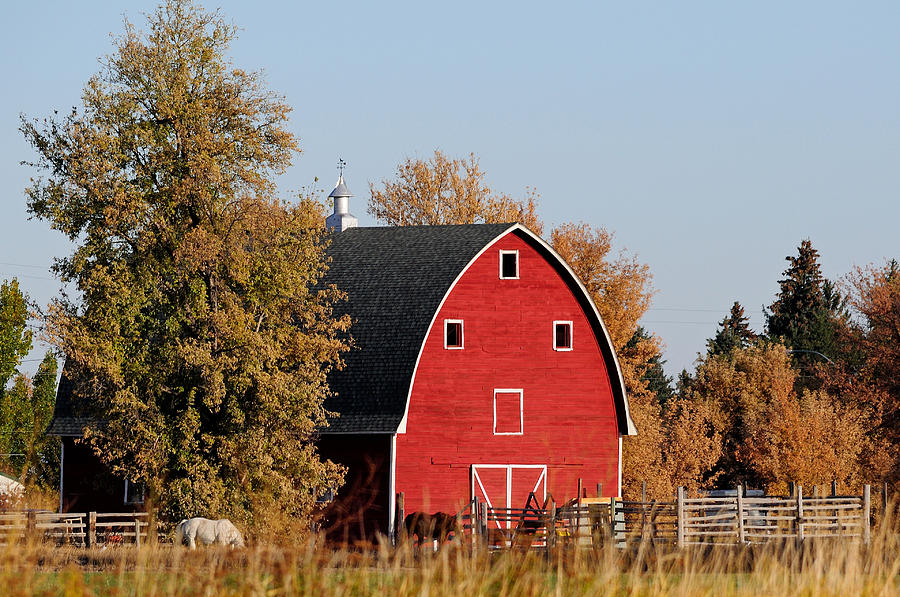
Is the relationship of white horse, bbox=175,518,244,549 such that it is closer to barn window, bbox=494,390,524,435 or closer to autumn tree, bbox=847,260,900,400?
barn window, bbox=494,390,524,435

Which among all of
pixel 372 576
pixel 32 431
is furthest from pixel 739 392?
pixel 32 431

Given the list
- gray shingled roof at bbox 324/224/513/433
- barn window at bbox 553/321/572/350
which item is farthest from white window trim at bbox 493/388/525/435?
gray shingled roof at bbox 324/224/513/433

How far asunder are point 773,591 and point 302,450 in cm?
2176

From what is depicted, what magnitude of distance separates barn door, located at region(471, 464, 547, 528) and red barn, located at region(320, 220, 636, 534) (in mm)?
41

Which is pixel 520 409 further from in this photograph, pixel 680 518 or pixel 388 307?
pixel 680 518

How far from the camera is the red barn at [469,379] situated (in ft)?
122

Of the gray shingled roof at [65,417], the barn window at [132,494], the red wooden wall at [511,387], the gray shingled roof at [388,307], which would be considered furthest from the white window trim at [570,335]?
the gray shingled roof at [65,417]

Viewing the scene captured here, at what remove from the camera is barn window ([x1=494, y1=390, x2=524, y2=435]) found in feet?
128

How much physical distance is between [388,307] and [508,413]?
4.73 m

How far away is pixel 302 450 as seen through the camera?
1254 inches

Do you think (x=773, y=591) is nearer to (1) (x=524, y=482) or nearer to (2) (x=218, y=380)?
(2) (x=218, y=380)

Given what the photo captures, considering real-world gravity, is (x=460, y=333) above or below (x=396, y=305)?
below

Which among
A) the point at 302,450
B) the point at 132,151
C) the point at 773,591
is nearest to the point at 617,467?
the point at 302,450

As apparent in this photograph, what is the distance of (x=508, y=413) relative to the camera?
39219 mm
